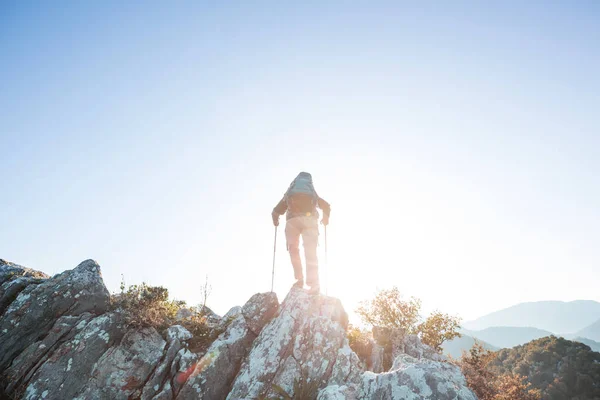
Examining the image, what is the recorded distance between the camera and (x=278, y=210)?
14.8 meters

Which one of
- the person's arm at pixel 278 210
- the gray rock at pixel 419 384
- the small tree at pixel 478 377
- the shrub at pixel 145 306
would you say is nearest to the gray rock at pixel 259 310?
the shrub at pixel 145 306

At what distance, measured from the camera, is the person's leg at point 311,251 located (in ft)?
43.2

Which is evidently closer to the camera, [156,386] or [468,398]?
[468,398]

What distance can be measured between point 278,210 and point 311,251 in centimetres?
286

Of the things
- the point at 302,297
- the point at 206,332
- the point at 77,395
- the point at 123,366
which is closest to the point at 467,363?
the point at 302,297

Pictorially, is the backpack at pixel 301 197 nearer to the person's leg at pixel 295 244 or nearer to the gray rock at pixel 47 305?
the person's leg at pixel 295 244

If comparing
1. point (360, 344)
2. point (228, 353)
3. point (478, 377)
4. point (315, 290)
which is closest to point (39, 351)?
point (228, 353)

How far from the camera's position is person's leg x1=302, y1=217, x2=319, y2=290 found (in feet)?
43.2

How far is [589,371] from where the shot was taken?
82312 mm

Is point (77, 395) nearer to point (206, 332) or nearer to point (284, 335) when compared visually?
point (206, 332)

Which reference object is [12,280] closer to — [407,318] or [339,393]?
[339,393]

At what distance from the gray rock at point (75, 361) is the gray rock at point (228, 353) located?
326 centimetres

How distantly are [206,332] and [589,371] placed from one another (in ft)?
385

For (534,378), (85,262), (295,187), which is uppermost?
(295,187)
